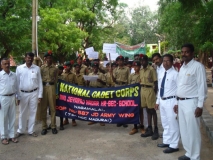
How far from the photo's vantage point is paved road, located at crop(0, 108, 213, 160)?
15.8 feet

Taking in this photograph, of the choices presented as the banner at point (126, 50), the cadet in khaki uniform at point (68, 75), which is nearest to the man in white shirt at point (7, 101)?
the cadet in khaki uniform at point (68, 75)

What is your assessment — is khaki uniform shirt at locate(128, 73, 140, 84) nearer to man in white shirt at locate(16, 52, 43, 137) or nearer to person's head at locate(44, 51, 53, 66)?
person's head at locate(44, 51, 53, 66)

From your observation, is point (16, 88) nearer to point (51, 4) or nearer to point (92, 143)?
point (92, 143)

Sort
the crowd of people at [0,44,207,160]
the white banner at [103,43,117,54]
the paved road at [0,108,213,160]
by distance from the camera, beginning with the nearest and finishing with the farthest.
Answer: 1. the crowd of people at [0,44,207,160]
2. the paved road at [0,108,213,160]
3. the white banner at [103,43,117,54]

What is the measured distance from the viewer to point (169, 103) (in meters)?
5.08

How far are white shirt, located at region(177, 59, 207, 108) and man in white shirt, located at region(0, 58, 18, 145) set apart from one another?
3.55m

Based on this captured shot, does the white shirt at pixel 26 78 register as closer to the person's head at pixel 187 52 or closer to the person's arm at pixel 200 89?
the person's head at pixel 187 52

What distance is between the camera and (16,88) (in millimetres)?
5957

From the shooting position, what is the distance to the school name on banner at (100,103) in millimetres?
6359

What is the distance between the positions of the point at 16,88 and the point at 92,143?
84.4 inches

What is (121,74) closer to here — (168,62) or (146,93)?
(146,93)

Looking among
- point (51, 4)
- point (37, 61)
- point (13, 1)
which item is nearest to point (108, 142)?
point (37, 61)

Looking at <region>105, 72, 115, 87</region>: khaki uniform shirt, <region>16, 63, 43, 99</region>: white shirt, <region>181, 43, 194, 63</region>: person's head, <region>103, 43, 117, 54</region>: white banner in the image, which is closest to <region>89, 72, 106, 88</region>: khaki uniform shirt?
<region>105, 72, 115, 87</region>: khaki uniform shirt

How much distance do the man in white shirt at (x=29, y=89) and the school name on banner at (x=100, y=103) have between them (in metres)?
0.79
